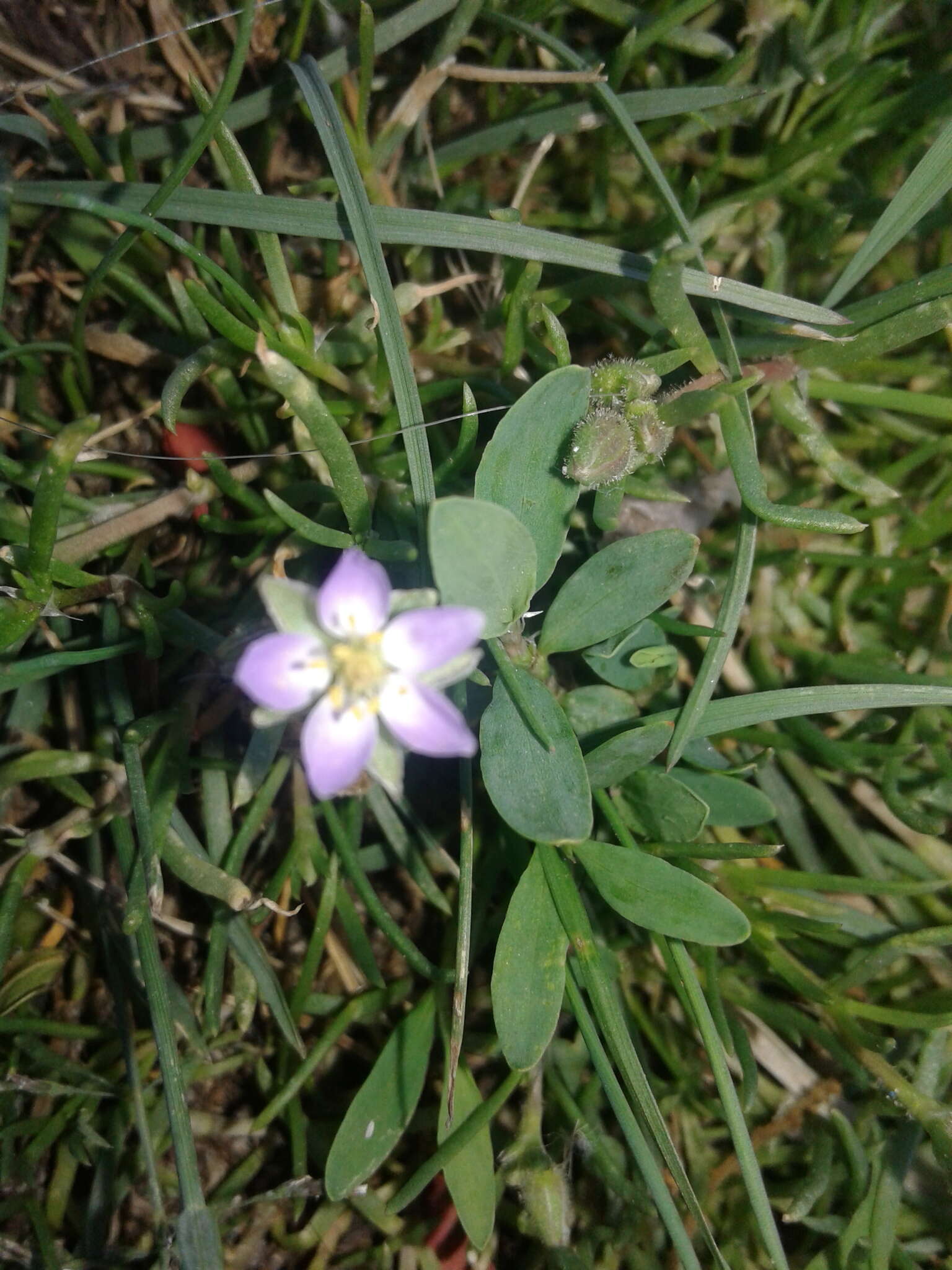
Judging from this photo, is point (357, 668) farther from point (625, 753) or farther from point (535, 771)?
point (625, 753)

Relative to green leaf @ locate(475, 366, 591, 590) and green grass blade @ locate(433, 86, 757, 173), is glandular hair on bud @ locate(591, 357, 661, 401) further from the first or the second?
green grass blade @ locate(433, 86, 757, 173)

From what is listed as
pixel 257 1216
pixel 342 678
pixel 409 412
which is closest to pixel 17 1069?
pixel 257 1216

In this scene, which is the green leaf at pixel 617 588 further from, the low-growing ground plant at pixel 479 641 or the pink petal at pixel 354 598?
the pink petal at pixel 354 598

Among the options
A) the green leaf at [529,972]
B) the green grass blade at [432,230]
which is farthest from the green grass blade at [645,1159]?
the green grass blade at [432,230]

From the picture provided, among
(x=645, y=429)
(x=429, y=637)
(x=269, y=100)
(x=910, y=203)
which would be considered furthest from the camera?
(x=269, y=100)

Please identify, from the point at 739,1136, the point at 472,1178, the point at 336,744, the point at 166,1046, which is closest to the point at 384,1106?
the point at 472,1178

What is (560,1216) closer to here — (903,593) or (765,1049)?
(765,1049)
